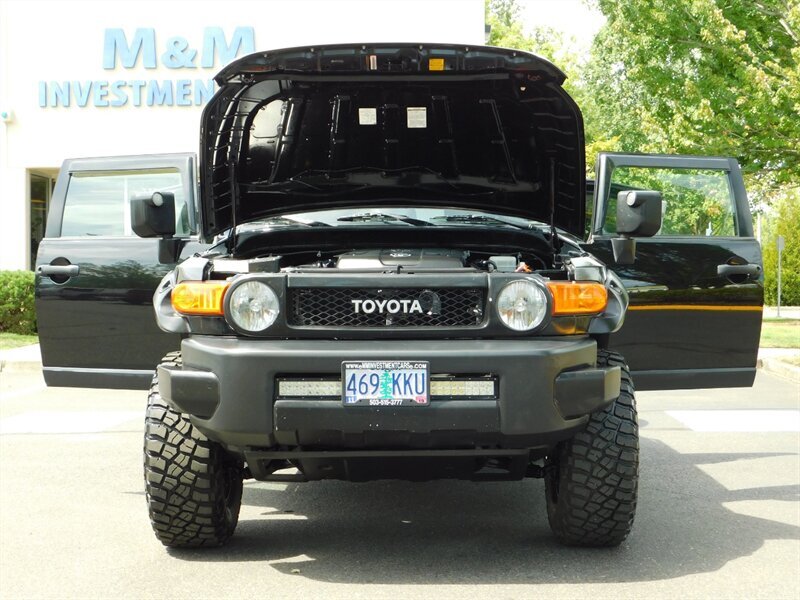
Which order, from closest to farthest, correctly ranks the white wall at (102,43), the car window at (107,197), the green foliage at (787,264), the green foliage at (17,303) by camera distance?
1. the car window at (107,197)
2. the green foliage at (17,303)
3. the white wall at (102,43)
4. the green foliage at (787,264)

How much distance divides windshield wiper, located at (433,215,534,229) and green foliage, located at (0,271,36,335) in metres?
12.7

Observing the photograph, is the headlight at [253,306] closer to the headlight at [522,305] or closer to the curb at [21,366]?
the headlight at [522,305]

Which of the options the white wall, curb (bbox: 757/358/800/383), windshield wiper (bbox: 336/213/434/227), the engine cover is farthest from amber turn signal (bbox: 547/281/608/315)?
the white wall

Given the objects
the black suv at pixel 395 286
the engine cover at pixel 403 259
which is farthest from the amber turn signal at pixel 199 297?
the engine cover at pixel 403 259

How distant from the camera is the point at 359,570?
4.54 meters

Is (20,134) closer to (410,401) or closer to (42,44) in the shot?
(42,44)

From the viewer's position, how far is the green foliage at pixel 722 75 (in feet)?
51.4

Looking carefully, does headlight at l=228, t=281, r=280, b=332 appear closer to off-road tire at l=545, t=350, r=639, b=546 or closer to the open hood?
the open hood

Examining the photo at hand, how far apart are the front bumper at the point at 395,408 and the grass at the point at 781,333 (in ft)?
42.6

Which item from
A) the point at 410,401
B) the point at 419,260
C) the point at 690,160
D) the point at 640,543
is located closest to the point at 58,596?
the point at 410,401

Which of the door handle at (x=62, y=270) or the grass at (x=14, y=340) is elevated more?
the door handle at (x=62, y=270)

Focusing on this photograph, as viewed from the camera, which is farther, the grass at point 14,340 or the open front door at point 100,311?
the grass at point 14,340

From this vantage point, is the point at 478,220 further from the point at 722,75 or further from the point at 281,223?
the point at 722,75

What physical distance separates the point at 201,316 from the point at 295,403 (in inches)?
22.2
